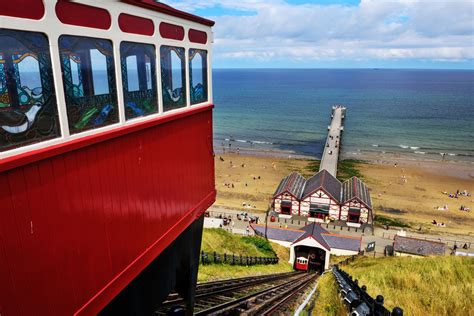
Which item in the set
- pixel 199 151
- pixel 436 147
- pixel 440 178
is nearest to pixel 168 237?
pixel 199 151

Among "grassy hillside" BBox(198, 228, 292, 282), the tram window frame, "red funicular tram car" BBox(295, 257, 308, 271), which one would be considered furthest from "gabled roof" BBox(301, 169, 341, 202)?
the tram window frame

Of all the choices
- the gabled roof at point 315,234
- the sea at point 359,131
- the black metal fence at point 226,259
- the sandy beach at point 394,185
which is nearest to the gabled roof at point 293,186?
the sandy beach at point 394,185

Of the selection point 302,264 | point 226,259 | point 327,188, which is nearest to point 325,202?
point 327,188

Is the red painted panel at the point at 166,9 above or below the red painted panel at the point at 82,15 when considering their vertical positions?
above

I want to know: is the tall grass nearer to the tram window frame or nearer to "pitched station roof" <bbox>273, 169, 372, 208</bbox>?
the tram window frame

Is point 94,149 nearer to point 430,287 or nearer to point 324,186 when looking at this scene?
point 430,287

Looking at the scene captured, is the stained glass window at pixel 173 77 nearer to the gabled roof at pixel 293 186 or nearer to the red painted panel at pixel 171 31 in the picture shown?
the red painted panel at pixel 171 31
